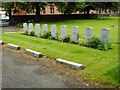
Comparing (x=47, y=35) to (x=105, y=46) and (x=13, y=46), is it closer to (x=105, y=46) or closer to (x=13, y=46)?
(x=13, y=46)

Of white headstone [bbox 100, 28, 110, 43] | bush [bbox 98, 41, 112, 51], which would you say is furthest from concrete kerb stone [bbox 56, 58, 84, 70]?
white headstone [bbox 100, 28, 110, 43]

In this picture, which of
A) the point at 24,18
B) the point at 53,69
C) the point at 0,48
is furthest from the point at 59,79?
the point at 24,18

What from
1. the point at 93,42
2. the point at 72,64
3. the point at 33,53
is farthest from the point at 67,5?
the point at 72,64

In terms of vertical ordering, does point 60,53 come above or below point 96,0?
below

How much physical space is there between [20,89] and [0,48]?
25.6 feet

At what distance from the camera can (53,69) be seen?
1054 centimetres

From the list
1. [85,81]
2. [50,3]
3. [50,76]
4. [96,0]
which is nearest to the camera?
[85,81]

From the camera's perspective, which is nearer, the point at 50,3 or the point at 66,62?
the point at 66,62

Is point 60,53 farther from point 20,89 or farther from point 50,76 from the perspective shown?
point 20,89

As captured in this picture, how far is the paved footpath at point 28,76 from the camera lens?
336 inches

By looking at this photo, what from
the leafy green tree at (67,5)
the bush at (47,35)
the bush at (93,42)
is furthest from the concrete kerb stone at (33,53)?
the leafy green tree at (67,5)

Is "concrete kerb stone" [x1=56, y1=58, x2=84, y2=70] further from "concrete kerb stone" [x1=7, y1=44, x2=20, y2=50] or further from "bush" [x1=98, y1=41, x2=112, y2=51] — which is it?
"concrete kerb stone" [x1=7, y1=44, x2=20, y2=50]

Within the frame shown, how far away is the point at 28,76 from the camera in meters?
9.60

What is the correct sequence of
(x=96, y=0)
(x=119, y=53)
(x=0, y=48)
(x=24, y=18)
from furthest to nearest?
(x=96, y=0) < (x=24, y=18) < (x=0, y=48) < (x=119, y=53)
